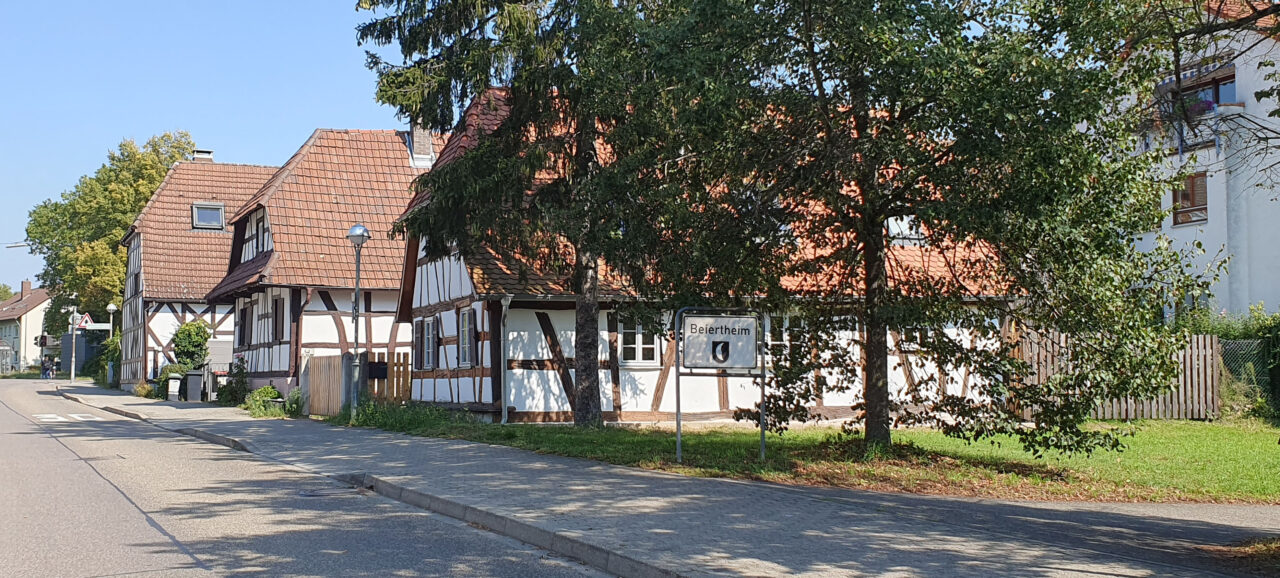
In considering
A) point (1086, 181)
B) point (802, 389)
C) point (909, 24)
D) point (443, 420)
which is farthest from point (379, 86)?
point (1086, 181)

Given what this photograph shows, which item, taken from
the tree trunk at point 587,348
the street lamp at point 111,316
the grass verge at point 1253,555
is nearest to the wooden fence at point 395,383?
the tree trunk at point 587,348

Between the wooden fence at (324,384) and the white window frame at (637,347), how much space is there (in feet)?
20.0

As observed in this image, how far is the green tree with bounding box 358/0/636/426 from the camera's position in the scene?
720 inches

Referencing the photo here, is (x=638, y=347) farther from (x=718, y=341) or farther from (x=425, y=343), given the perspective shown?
(x=718, y=341)

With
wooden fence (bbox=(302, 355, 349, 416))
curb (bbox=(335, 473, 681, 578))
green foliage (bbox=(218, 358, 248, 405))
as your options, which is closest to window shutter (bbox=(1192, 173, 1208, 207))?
wooden fence (bbox=(302, 355, 349, 416))

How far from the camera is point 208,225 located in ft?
168

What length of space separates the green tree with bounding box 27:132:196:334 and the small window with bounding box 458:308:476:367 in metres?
42.1

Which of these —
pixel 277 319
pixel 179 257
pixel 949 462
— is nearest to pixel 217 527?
pixel 949 462

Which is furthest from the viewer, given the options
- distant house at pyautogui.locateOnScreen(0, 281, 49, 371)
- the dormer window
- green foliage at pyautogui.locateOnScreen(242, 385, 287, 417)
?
distant house at pyautogui.locateOnScreen(0, 281, 49, 371)

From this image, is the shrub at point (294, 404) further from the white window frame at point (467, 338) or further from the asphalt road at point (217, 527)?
the asphalt road at point (217, 527)

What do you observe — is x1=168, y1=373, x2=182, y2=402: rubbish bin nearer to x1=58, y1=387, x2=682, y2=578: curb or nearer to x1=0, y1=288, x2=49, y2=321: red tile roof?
x1=58, y1=387, x2=682, y2=578: curb

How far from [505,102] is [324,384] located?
10.7m

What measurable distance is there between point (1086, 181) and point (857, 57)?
8.72 feet

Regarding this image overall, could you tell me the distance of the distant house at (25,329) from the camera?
11950cm
